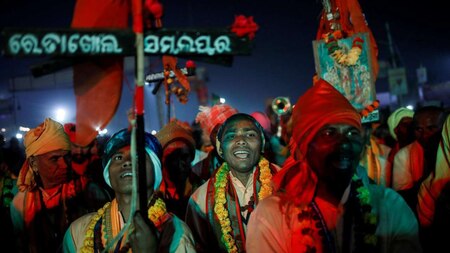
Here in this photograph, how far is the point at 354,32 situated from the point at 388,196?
2369 mm

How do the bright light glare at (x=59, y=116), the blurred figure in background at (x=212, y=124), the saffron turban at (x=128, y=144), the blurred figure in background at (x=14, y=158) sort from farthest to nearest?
1. the blurred figure in background at (x=14, y=158)
2. the bright light glare at (x=59, y=116)
3. the blurred figure in background at (x=212, y=124)
4. the saffron turban at (x=128, y=144)

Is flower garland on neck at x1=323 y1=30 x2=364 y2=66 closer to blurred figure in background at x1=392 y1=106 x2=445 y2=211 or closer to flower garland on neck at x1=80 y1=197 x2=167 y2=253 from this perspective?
blurred figure in background at x1=392 y1=106 x2=445 y2=211

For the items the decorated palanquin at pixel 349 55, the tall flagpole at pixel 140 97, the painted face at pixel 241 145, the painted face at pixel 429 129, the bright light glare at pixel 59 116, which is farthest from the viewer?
the bright light glare at pixel 59 116

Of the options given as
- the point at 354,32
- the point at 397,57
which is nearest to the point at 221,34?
the point at 354,32

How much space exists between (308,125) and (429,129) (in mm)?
3444

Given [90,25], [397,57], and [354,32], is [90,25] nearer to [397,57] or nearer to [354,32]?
[354,32]

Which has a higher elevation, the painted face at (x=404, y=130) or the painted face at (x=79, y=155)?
the painted face at (x=404, y=130)

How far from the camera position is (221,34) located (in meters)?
2.06

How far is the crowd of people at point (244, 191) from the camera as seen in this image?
97.6 inches

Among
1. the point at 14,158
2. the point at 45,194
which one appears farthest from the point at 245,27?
the point at 14,158

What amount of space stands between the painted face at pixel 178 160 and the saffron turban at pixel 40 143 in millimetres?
1350

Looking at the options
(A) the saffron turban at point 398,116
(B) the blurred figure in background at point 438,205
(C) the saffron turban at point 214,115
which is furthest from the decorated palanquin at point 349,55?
(A) the saffron turban at point 398,116

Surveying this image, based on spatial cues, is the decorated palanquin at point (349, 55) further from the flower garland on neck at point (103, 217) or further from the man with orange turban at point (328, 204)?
the flower garland on neck at point (103, 217)

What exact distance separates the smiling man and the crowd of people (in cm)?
1
